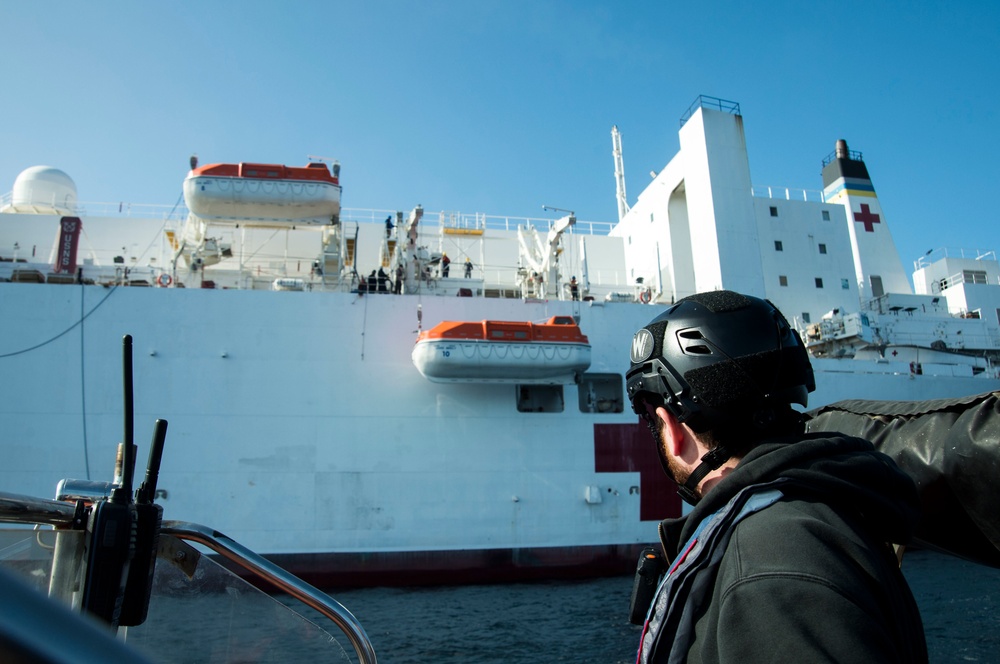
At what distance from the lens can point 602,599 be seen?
314 inches

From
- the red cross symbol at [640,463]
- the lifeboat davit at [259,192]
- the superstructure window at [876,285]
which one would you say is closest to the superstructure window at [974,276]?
the superstructure window at [876,285]

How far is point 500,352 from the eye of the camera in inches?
353

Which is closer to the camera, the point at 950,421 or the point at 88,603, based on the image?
the point at 88,603

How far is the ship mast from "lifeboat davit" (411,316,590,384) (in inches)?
362

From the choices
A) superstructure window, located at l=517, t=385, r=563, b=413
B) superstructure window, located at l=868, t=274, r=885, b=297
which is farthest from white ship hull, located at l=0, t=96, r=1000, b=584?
superstructure window, located at l=868, t=274, r=885, b=297

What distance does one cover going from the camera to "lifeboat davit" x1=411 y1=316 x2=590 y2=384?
8828 millimetres

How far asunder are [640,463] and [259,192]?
23.9 ft

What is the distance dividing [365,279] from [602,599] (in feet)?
18.9

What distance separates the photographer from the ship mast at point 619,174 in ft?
59.3

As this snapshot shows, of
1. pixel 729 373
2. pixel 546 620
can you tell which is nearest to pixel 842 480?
pixel 729 373

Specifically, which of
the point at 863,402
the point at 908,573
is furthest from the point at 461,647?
the point at 908,573

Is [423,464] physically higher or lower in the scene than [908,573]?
higher

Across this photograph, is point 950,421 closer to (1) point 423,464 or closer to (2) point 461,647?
(2) point 461,647

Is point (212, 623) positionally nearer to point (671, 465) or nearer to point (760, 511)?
point (671, 465)
